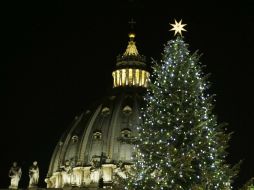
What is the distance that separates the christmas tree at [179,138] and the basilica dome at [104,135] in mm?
44167

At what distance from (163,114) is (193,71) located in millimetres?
1903

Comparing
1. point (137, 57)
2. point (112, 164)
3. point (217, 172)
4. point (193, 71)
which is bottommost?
point (217, 172)

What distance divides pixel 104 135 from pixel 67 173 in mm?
5665

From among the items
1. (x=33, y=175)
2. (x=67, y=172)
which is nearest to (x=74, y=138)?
(x=67, y=172)

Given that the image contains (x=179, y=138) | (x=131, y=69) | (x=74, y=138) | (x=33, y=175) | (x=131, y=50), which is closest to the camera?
(x=179, y=138)

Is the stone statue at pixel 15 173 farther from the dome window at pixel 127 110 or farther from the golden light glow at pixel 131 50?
the golden light glow at pixel 131 50

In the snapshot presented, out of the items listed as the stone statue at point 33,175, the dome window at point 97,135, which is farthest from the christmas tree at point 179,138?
the dome window at point 97,135

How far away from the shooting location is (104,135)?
78250 mm

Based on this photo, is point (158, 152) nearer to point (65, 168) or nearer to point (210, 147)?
point (210, 147)

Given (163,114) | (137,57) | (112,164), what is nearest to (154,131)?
(163,114)

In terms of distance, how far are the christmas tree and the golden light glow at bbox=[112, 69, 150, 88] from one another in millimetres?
56824

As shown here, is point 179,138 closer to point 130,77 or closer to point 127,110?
point 127,110

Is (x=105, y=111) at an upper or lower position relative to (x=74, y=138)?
upper

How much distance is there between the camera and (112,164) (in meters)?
74.0
